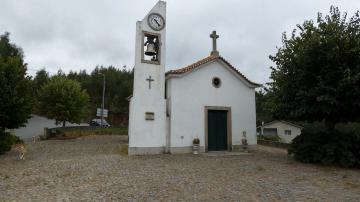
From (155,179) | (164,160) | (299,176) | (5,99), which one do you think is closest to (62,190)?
(155,179)

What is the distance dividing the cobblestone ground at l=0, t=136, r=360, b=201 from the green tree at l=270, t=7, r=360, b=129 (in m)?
2.08

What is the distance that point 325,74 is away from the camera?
32.3 feet

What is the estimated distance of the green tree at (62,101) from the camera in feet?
79.2

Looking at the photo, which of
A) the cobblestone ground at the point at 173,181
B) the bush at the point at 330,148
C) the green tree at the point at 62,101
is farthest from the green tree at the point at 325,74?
the green tree at the point at 62,101

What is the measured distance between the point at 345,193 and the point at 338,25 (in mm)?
6367

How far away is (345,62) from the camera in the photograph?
32.0ft

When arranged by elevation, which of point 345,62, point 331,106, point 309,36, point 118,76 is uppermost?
point 118,76

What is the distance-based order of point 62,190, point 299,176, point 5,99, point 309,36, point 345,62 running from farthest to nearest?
point 5,99 < point 309,36 < point 345,62 < point 299,176 < point 62,190

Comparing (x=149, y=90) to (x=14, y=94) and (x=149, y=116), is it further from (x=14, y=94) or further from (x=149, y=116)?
(x=14, y=94)

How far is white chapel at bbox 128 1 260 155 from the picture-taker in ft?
41.9

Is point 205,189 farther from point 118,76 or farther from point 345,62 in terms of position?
point 118,76

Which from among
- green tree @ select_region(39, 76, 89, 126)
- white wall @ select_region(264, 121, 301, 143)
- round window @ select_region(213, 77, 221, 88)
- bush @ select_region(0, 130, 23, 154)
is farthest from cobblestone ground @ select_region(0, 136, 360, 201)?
white wall @ select_region(264, 121, 301, 143)

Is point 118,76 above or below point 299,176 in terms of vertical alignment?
above

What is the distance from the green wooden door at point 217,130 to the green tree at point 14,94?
899 cm
